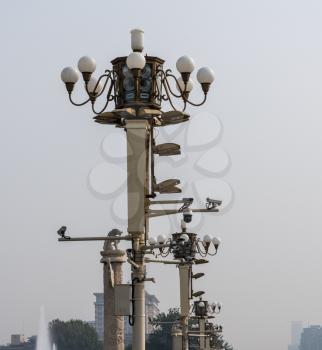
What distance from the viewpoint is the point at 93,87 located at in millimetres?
12250

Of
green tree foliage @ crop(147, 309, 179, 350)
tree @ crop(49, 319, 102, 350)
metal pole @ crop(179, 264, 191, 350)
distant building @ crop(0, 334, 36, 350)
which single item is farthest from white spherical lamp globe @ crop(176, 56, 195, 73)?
distant building @ crop(0, 334, 36, 350)

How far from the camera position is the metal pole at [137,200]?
11.6m

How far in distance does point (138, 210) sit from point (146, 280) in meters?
0.83

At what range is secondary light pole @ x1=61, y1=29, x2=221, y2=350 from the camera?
Answer: 38.1 feet

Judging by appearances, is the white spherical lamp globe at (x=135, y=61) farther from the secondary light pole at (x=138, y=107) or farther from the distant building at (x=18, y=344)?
the distant building at (x=18, y=344)

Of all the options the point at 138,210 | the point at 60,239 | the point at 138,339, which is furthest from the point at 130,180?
the point at 138,339

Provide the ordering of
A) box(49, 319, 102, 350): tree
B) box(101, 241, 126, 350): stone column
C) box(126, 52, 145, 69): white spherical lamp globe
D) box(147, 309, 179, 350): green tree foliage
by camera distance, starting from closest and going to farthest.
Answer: box(126, 52, 145, 69): white spherical lamp globe, box(101, 241, 126, 350): stone column, box(147, 309, 179, 350): green tree foliage, box(49, 319, 102, 350): tree

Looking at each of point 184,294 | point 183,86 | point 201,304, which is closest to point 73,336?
point 201,304

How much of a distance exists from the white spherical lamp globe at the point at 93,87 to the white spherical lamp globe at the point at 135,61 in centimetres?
76

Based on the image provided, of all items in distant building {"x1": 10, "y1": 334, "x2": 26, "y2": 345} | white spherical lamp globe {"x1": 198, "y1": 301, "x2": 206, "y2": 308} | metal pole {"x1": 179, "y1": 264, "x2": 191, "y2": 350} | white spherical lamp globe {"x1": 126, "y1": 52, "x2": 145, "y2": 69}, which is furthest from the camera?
distant building {"x1": 10, "y1": 334, "x2": 26, "y2": 345}

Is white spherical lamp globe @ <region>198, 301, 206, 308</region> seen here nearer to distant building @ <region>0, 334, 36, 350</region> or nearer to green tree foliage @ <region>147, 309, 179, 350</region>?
green tree foliage @ <region>147, 309, 179, 350</region>

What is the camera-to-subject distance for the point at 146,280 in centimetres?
1165

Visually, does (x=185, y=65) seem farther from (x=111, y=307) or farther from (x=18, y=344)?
(x=18, y=344)

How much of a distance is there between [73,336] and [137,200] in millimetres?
97710
